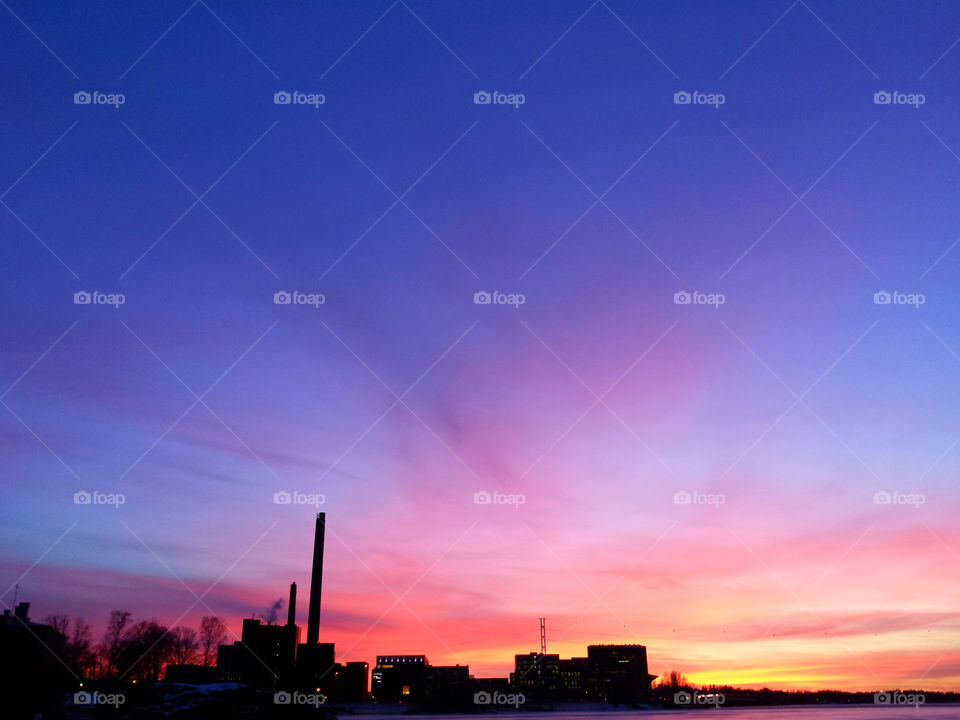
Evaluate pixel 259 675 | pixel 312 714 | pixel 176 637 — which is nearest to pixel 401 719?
pixel 259 675

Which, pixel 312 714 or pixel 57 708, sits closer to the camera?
pixel 57 708

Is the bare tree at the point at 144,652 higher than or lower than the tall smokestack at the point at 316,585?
lower

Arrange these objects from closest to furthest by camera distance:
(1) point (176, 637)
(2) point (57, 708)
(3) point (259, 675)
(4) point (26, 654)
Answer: (4) point (26, 654) → (2) point (57, 708) → (1) point (176, 637) → (3) point (259, 675)

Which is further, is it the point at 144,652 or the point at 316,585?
the point at 144,652

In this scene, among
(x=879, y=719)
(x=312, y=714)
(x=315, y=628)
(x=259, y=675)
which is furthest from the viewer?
(x=259, y=675)

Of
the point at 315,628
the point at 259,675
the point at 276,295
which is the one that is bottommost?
the point at 259,675

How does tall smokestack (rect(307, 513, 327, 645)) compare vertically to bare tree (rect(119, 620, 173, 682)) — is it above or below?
above

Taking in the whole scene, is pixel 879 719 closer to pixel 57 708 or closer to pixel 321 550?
pixel 321 550

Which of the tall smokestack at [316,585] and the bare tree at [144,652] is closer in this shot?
the tall smokestack at [316,585]

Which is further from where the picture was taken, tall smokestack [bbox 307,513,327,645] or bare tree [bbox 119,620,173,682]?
bare tree [bbox 119,620,173,682]

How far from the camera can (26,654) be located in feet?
117

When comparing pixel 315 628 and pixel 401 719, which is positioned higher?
pixel 315 628

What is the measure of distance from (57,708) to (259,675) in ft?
461

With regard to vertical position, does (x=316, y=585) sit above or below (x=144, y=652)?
above
